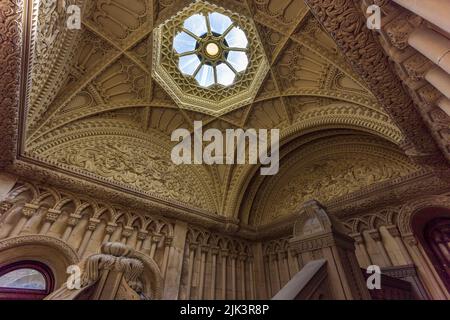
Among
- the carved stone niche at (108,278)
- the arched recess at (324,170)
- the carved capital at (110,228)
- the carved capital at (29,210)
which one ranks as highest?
the arched recess at (324,170)

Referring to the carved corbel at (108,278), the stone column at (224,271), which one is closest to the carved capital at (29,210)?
the carved corbel at (108,278)

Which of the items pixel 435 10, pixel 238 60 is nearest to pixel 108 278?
pixel 435 10

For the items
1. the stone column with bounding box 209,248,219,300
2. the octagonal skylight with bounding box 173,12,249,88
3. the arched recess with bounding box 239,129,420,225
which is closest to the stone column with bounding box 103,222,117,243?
the stone column with bounding box 209,248,219,300

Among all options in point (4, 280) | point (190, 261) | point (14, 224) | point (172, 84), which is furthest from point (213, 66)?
point (4, 280)

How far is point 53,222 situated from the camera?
5160 millimetres

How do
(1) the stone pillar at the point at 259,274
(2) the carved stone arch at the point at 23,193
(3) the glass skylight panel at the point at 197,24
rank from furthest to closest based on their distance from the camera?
1. (3) the glass skylight panel at the point at 197,24
2. (1) the stone pillar at the point at 259,274
3. (2) the carved stone arch at the point at 23,193

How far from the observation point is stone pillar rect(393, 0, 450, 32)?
169 centimetres

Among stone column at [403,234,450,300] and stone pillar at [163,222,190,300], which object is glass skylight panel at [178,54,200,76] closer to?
stone pillar at [163,222,190,300]

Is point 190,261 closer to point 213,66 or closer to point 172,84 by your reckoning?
point 172,84

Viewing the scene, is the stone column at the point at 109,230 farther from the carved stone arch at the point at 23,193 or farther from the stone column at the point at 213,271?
the stone column at the point at 213,271

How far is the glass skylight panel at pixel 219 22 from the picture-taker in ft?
25.2

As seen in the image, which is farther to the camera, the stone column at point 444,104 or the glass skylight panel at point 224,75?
the glass skylight panel at point 224,75

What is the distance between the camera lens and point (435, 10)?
5.77 feet

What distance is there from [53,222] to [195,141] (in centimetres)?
493
